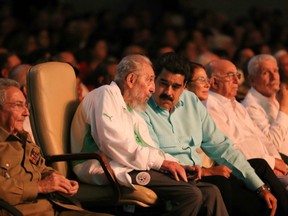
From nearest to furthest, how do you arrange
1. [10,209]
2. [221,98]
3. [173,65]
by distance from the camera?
[10,209], [173,65], [221,98]

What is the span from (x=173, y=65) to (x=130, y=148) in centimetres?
75

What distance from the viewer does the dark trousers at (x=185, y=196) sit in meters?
5.50

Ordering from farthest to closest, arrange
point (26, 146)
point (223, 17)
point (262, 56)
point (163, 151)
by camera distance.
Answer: point (223, 17), point (262, 56), point (163, 151), point (26, 146)

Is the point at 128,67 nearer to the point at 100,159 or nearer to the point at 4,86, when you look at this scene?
the point at 100,159

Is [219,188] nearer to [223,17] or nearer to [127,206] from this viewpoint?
[127,206]

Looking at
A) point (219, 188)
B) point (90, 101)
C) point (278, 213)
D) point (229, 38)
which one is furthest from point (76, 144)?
point (229, 38)

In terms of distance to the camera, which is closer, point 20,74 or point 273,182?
point 273,182

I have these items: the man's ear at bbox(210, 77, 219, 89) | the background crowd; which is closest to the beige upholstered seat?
the man's ear at bbox(210, 77, 219, 89)

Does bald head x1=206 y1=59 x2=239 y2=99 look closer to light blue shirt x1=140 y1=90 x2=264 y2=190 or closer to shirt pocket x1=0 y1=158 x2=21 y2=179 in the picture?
light blue shirt x1=140 y1=90 x2=264 y2=190

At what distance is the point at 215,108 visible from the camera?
22.4ft

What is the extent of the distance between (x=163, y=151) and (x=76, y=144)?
21.7 inches

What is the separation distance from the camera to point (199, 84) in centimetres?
669

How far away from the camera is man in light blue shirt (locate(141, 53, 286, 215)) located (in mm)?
6027

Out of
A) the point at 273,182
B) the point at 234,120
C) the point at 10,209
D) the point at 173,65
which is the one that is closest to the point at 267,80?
the point at 234,120
